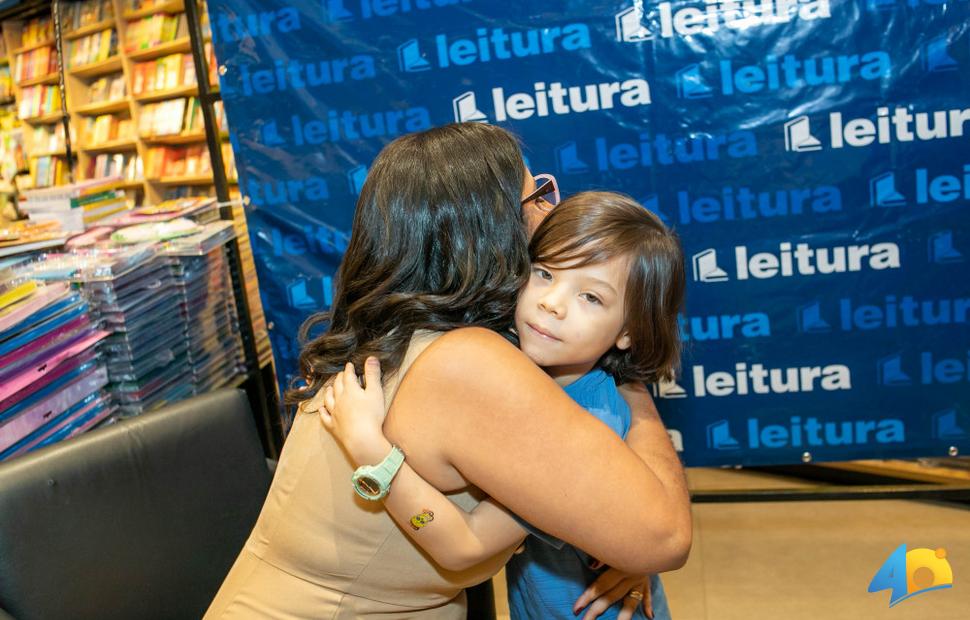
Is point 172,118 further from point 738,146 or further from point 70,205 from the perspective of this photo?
point 738,146

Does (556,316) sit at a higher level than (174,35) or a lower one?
lower

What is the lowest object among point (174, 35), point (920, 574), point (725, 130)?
point (920, 574)

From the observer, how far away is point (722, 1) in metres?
2.02

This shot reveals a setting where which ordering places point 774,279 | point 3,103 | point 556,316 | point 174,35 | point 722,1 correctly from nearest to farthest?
point 556,316 < point 722,1 < point 774,279 < point 174,35 < point 3,103

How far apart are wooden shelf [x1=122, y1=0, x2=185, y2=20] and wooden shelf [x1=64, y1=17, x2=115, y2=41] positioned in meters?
0.18

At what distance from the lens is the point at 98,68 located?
20.1ft

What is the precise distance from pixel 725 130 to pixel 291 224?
4.30 ft

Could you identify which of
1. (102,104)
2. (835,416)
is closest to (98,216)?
(835,416)

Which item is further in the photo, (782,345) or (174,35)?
(174,35)

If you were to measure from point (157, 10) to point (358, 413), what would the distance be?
5698mm

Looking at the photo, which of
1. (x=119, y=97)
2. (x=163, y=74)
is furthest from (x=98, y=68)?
(x=163, y=74)

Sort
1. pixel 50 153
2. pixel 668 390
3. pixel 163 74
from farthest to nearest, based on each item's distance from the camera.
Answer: pixel 50 153
pixel 163 74
pixel 668 390

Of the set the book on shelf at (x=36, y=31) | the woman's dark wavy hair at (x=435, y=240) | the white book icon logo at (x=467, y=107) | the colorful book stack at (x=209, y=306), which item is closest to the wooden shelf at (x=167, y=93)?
the book on shelf at (x=36, y=31)

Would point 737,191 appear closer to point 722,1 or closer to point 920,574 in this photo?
point 722,1
